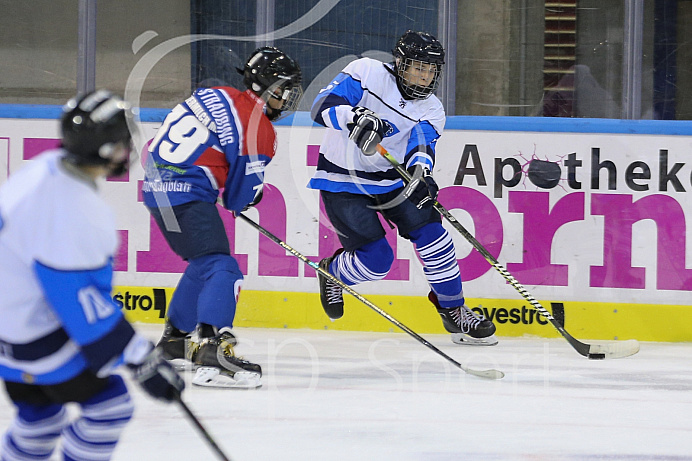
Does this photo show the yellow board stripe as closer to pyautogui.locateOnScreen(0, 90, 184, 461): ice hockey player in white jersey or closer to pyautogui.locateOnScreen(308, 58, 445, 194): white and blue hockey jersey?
pyautogui.locateOnScreen(308, 58, 445, 194): white and blue hockey jersey

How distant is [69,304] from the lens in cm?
133

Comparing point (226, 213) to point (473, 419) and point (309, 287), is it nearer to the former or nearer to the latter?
point (309, 287)

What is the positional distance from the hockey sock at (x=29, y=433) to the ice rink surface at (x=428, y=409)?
1.71 ft

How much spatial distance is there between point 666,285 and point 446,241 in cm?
103

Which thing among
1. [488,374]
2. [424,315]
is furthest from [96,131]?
[424,315]

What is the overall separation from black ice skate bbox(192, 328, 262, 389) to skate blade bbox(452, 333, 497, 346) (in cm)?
126

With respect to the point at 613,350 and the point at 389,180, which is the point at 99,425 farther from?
the point at 613,350

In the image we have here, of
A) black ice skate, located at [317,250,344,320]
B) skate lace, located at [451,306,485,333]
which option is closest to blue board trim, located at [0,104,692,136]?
black ice skate, located at [317,250,344,320]

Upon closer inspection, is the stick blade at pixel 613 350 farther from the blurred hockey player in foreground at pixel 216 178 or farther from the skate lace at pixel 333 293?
the blurred hockey player in foreground at pixel 216 178

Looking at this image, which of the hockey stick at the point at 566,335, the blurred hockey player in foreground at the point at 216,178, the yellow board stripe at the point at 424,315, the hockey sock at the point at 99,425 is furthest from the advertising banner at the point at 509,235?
the hockey sock at the point at 99,425

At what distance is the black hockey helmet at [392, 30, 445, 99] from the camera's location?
3.46 metres

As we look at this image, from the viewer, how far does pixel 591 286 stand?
13.0 ft

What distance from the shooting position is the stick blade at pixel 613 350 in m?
3.49

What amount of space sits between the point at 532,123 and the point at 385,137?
0.78 m
